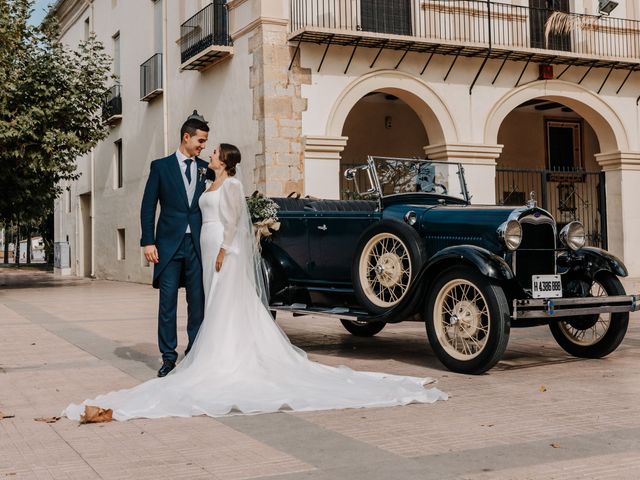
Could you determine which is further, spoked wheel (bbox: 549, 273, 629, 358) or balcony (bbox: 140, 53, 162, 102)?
balcony (bbox: 140, 53, 162, 102)

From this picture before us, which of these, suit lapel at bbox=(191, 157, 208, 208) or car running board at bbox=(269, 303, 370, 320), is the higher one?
suit lapel at bbox=(191, 157, 208, 208)

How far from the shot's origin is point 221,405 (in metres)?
5.12

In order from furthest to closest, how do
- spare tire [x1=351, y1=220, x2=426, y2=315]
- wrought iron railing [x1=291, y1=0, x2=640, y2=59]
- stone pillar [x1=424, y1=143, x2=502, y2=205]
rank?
1. stone pillar [x1=424, y1=143, x2=502, y2=205]
2. wrought iron railing [x1=291, y1=0, x2=640, y2=59]
3. spare tire [x1=351, y1=220, x2=426, y2=315]

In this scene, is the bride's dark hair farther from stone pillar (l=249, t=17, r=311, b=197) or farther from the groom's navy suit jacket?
stone pillar (l=249, t=17, r=311, b=197)

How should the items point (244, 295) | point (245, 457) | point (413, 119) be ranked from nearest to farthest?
1. point (245, 457)
2. point (244, 295)
3. point (413, 119)

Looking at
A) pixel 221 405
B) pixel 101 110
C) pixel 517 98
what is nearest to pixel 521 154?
pixel 517 98

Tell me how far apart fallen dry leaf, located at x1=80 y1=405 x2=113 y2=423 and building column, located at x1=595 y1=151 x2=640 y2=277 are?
16069 mm

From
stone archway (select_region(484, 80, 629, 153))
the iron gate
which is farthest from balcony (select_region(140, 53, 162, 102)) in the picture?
the iron gate

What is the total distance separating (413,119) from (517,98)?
14.4ft

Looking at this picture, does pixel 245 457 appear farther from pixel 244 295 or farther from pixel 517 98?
pixel 517 98

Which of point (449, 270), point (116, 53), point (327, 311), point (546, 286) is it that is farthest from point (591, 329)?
point (116, 53)

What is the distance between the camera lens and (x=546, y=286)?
6.73 meters

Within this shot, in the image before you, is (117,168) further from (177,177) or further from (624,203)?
(177,177)

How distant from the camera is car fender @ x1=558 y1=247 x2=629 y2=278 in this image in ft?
23.3
